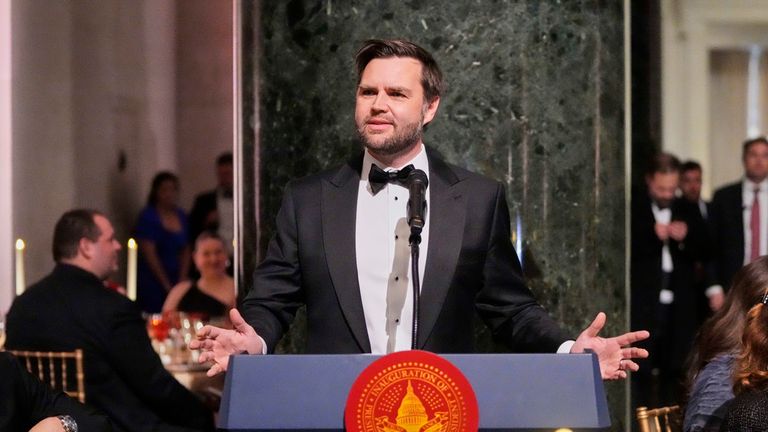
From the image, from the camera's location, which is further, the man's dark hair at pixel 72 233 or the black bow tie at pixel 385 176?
the man's dark hair at pixel 72 233

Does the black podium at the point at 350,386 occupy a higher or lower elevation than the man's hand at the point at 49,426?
higher

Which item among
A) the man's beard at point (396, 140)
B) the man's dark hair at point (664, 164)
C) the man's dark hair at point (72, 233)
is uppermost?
the man's dark hair at point (664, 164)

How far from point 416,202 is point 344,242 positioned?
16.8 inches

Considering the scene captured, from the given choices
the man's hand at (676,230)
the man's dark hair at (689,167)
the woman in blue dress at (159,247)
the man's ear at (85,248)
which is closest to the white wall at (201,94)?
the woman in blue dress at (159,247)

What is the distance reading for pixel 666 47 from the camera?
43.0 feet

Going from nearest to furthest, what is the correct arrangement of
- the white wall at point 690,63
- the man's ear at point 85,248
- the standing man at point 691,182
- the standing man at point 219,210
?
the man's ear at point 85,248, the standing man at point 691,182, the standing man at point 219,210, the white wall at point 690,63

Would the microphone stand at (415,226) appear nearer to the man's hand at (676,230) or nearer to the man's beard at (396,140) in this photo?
the man's beard at (396,140)

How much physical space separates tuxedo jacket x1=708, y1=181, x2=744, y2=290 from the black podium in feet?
23.5

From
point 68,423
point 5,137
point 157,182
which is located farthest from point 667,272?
point 68,423

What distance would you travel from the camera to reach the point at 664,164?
9.33m

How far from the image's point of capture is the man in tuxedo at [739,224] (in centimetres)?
959

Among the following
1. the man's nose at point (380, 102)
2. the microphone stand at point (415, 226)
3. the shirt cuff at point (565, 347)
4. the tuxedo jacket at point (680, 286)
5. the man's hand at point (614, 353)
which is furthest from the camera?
the tuxedo jacket at point (680, 286)

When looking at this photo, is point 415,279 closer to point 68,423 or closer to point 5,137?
point 68,423

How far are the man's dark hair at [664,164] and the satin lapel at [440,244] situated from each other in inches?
239
